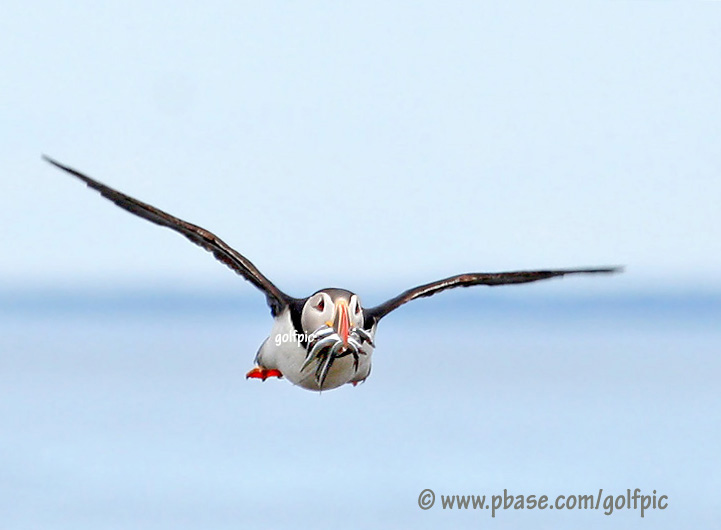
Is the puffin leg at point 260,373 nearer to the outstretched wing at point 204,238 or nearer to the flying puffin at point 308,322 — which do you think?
the flying puffin at point 308,322

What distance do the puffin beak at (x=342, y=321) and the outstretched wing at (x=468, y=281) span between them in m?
1.04

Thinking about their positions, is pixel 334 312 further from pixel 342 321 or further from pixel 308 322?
pixel 308 322

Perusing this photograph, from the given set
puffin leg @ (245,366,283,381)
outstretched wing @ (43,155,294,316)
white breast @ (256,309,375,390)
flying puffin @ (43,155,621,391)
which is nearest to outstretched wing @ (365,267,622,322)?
flying puffin @ (43,155,621,391)

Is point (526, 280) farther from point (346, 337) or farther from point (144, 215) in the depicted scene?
point (144, 215)

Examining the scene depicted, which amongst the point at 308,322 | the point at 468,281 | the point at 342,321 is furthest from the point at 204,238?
the point at 468,281

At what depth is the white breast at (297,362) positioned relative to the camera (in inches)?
632

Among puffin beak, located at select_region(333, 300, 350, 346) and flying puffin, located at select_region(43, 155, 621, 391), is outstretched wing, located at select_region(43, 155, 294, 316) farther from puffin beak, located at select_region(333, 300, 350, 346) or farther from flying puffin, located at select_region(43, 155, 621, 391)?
puffin beak, located at select_region(333, 300, 350, 346)

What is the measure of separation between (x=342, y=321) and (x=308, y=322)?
68 centimetres

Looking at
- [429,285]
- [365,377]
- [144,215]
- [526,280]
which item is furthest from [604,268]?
[144,215]

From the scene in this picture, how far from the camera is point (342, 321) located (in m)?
15.2

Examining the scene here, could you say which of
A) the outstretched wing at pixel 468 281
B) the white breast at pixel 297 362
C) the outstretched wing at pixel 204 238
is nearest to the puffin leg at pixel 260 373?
the white breast at pixel 297 362

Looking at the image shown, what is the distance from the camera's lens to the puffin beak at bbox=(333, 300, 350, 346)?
1518cm

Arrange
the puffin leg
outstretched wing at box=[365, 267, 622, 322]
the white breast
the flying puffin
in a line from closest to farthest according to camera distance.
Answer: the flying puffin < the white breast < outstretched wing at box=[365, 267, 622, 322] < the puffin leg

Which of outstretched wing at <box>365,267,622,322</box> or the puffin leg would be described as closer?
outstretched wing at <box>365,267,622,322</box>
